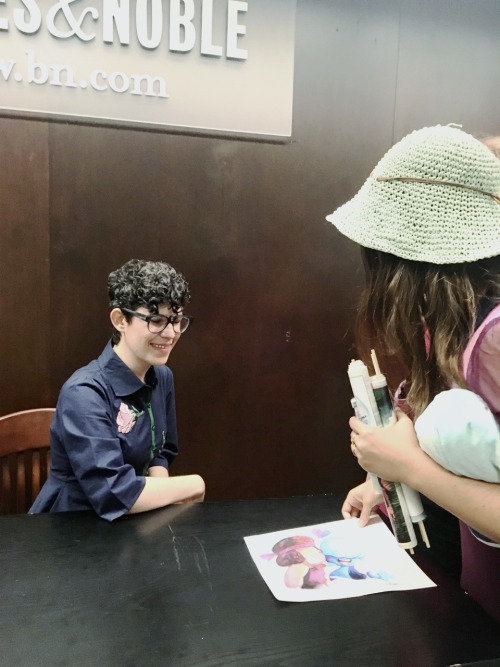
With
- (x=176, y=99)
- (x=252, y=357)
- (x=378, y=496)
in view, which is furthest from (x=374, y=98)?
(x=378, y=496)

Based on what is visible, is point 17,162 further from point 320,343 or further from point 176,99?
point 320,343

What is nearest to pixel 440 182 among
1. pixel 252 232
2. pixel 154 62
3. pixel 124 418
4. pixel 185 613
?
pixel 185 613

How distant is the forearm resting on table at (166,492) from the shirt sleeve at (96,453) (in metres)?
0.02

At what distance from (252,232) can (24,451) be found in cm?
104

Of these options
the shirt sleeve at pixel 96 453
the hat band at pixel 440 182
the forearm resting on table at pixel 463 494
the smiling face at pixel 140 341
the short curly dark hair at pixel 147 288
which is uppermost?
the hat band at pixel 440 182

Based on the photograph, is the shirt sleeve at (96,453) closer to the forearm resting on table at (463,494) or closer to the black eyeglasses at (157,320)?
the black eyeglasses at (157,320)

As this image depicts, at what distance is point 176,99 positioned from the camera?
177 centimetres

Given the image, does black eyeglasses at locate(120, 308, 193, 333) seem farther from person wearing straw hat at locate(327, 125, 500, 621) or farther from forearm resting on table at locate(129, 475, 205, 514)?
person wearing straw hat at locate(327, 125, 500, 621)

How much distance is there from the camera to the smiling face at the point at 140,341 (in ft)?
4.66

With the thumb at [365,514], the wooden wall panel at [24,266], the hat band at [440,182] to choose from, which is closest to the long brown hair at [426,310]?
the hat band at [440,182]

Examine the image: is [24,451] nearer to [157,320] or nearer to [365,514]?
[157,320]

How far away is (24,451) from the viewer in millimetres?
1607

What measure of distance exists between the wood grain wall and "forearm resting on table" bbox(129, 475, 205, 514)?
645 millimetres

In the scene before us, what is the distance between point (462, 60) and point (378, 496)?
1.68m
